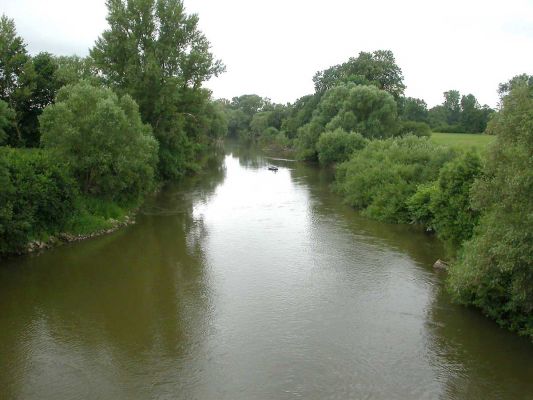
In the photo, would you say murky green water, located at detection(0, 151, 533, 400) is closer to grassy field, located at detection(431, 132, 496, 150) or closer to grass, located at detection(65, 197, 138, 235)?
grass, located at detection(65, 197, 138, 235)

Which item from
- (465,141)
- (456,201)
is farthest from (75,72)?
(465,141)

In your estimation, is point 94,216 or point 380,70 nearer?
point 94,216

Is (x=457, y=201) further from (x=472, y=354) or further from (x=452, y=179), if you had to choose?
(x=472, y=354)

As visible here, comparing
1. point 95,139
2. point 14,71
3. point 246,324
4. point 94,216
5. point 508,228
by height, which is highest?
point 14,71

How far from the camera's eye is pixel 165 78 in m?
39.7

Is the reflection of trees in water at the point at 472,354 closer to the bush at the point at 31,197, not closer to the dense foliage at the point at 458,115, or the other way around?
the bush at the point at 31,197

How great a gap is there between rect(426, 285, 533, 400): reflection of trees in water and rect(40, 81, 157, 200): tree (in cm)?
1890

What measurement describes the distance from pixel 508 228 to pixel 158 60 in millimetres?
31410

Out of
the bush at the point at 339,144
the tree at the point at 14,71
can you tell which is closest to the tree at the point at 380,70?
the bush at the point at 339,144

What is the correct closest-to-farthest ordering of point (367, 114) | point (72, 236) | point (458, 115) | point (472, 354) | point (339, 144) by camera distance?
point (472, 354)
point (72, 236)
point (339, 144)
point (367, 114)
point (458, 115)

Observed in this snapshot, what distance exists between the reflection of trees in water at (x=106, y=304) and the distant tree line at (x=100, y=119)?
2420 mm

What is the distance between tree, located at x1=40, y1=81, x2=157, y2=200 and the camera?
27234 millimetres

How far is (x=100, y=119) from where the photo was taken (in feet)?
89.5

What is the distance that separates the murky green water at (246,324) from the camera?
13664 mm
